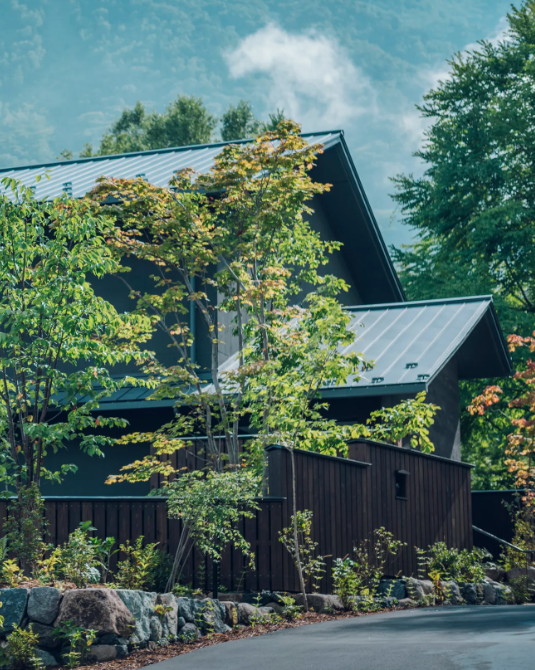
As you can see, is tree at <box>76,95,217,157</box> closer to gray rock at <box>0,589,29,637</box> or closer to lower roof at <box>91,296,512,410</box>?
lower roof at <box>91,296,512,410</box>

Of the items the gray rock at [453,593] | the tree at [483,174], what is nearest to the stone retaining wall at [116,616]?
the gray rock at [453,593]

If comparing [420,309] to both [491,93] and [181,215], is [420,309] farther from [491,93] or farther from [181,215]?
[491,93]

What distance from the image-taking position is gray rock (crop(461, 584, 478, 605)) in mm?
12859

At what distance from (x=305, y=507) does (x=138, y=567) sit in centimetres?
221

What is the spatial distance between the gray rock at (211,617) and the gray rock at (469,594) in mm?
4569

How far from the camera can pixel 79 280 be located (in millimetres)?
10344

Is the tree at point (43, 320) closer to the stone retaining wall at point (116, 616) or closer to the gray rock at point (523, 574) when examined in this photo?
the stone retaining wall at point (116, 616)

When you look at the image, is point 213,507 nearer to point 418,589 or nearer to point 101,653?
point 101,653

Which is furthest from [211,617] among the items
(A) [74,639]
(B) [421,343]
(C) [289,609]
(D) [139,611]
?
(B) [421,343]

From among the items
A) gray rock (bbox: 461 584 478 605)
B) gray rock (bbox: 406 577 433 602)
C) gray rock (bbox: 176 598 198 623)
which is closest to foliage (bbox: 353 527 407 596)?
gray rock (bbox: 406 577 433 602)

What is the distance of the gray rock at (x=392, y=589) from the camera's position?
11.9 m

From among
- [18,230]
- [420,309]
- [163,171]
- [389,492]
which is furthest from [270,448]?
[163,171]

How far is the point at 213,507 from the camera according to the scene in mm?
10195

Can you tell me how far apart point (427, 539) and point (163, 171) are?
9917 millimetres
